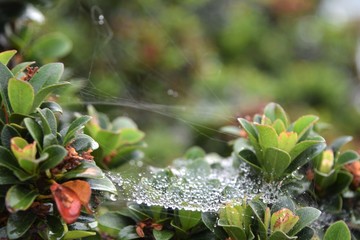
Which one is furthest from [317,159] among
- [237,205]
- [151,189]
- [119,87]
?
[119,87]

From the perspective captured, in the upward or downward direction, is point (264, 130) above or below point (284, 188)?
above

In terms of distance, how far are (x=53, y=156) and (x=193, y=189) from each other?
35 cm

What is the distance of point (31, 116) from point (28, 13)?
2.96 ft

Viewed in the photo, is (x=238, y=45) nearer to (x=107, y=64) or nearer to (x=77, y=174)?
(x=107, y=64)

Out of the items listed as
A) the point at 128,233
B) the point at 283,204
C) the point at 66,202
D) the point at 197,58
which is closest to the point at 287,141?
the point at 283,204

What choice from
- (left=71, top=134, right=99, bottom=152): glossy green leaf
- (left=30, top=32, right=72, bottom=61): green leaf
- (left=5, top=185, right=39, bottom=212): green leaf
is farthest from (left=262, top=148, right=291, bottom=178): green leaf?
(left=30, top=32, right=72, bottom=61): green leaf

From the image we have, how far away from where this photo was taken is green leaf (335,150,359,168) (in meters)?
1.32

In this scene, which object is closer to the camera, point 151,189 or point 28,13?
point 151,189

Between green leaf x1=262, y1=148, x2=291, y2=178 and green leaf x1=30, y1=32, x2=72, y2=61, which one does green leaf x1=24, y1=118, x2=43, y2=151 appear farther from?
green leaf x1=30, y1=32, x2=72, y2=61

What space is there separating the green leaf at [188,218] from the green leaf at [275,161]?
18cm

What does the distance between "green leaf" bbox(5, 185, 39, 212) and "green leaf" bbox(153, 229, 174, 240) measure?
0.84 ft

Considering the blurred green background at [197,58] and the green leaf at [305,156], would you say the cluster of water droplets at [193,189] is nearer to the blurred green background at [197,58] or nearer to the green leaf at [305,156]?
the green leaf at [305,156]

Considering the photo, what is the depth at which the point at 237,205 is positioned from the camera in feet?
3.68

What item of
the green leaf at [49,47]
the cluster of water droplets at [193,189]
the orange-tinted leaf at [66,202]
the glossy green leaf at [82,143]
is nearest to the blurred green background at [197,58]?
the green leaf at [49,47]
